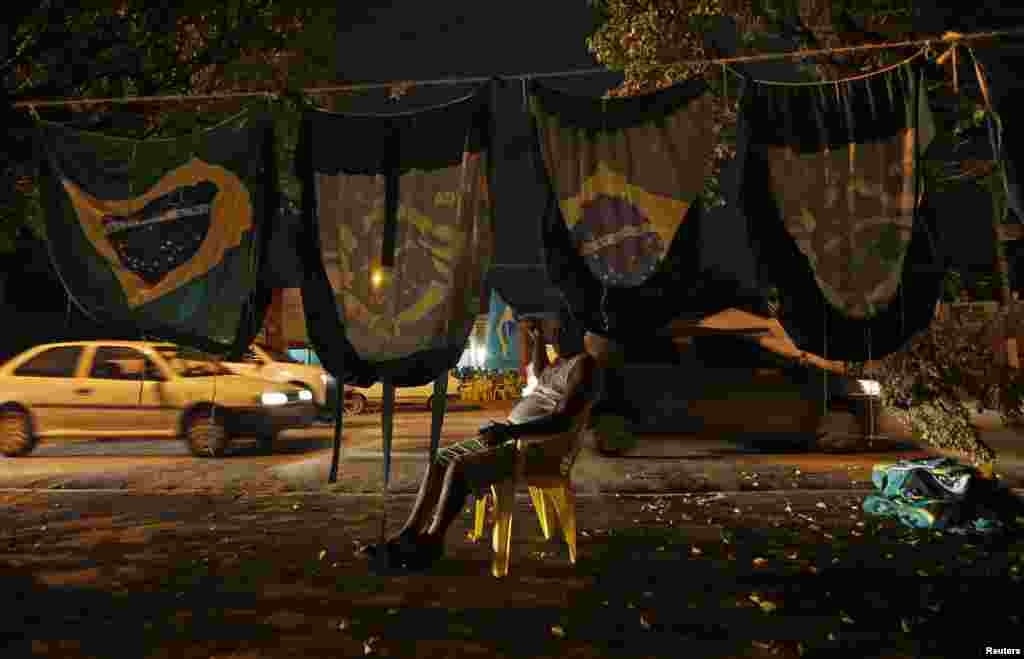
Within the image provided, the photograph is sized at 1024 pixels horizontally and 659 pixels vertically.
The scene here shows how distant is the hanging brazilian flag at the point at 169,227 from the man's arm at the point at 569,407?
2133 mm

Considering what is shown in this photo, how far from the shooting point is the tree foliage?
797cm

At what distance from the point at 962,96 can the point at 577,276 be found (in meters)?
5.31

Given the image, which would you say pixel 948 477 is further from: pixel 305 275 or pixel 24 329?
pixel 24 329

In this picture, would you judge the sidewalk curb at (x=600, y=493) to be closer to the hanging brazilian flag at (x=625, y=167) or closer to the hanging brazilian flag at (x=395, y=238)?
the hanging brazilian flag at (x=395, y=238)

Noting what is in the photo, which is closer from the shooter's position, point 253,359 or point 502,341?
point 253,359

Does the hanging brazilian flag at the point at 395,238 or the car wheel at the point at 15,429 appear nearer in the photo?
the hanging brazilian flag at the point at 395,238

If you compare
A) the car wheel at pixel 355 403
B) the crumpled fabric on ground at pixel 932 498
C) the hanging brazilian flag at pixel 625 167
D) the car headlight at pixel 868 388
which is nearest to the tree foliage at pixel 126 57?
the hanging brazilian flag at pixel 625 167

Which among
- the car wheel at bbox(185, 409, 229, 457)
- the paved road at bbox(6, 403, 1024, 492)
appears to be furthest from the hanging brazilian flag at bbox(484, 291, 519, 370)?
the car wheel at bbox(185, 409, 229, 457)

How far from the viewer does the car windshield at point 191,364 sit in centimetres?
1200

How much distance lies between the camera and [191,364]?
1219cm

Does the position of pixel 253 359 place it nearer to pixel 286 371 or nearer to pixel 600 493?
pixel 286 371

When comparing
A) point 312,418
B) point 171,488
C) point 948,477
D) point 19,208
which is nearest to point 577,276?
point 948,477

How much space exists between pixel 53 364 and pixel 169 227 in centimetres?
813

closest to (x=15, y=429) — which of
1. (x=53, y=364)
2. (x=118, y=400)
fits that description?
(x=53, y=364)
